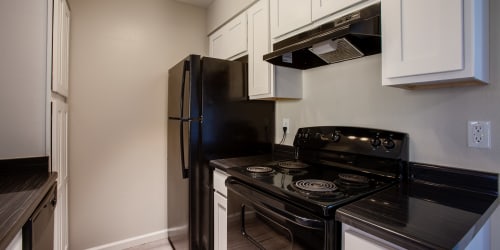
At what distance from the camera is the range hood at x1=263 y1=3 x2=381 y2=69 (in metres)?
1.13

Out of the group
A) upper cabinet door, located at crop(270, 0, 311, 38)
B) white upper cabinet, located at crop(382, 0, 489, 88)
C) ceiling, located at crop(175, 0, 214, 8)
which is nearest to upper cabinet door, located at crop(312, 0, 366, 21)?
upper cabinet door, located at crop(270, 0, 311, 38)

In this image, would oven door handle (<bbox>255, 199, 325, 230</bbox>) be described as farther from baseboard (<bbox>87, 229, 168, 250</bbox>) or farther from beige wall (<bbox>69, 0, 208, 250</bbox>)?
baseboard (<bbox>87, 229, 168, 250</bbox>)

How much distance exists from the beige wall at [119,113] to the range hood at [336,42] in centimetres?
150

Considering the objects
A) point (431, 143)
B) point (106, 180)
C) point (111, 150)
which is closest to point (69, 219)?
point (106, 180)

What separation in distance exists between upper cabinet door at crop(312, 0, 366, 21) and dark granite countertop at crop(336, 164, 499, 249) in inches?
36.1

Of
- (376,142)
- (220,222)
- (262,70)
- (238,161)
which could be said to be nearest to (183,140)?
(238,161)

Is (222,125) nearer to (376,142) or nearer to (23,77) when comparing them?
(376,142)

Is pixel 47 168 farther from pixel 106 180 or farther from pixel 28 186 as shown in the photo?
pixel 106 180

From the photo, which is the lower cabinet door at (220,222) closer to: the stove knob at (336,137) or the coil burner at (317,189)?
the coil burner at (317,189)

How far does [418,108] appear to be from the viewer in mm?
1228

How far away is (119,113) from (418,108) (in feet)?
8.06

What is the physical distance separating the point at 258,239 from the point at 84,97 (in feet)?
6.80

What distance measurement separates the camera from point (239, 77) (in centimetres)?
205

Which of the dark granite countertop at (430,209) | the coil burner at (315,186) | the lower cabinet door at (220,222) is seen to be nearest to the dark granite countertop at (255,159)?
the lower cabinet door at (220,222)
